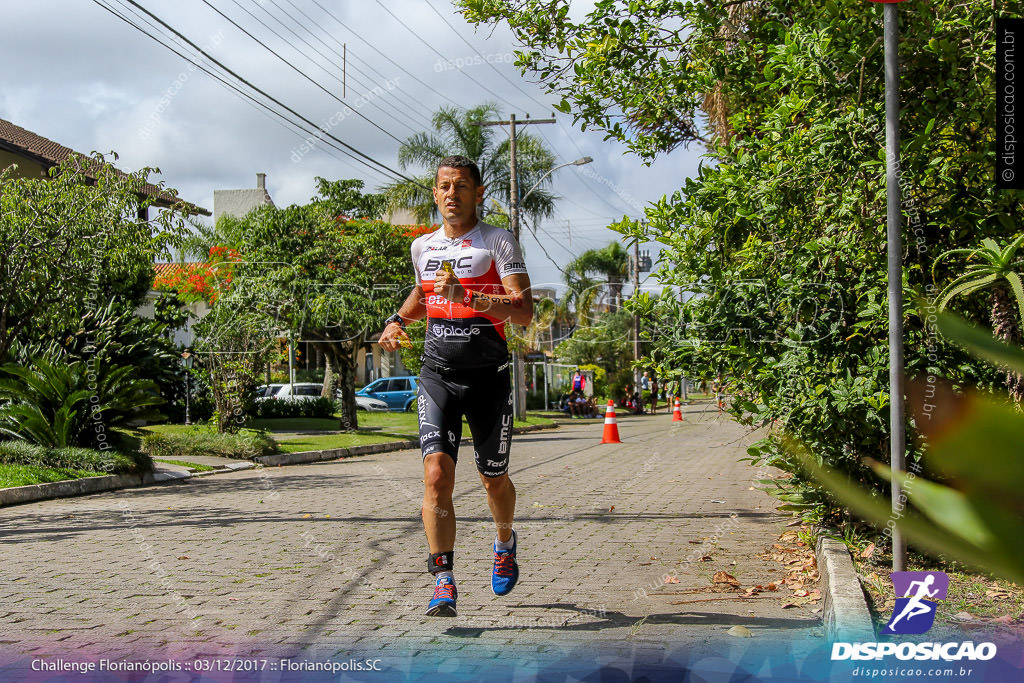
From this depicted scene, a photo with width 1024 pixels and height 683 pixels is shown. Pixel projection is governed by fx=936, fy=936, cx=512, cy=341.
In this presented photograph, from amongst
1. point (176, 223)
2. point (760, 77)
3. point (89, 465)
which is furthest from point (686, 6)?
point (89, 465)

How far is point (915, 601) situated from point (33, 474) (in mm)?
9331

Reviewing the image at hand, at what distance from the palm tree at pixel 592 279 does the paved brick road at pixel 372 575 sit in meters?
36.5

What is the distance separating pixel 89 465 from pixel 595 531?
6899 millimetres

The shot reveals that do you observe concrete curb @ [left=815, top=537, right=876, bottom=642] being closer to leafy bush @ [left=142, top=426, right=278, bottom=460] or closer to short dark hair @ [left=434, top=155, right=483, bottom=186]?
short dark hair @ [left=434, top=155, right=483, bottom=186]

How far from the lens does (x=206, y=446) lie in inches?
607

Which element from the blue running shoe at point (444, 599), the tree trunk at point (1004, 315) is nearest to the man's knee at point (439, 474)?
the blue running shoe at point (444, 599)

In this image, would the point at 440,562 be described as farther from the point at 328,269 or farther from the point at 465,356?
the point at 328,269

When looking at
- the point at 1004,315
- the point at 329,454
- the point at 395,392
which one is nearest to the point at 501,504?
the point at 1004,315

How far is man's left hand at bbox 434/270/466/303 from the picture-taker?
4133 mm

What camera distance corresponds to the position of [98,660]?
3879 mm

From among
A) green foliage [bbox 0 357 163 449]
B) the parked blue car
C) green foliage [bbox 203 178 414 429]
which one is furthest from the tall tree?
the parked blue car

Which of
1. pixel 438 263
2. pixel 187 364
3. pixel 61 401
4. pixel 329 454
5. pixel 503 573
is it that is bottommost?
pixel 329 454

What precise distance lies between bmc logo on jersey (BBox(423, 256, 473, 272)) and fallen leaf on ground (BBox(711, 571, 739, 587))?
2.47 m

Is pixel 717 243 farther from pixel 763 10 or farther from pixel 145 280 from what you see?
pixel 145 280
